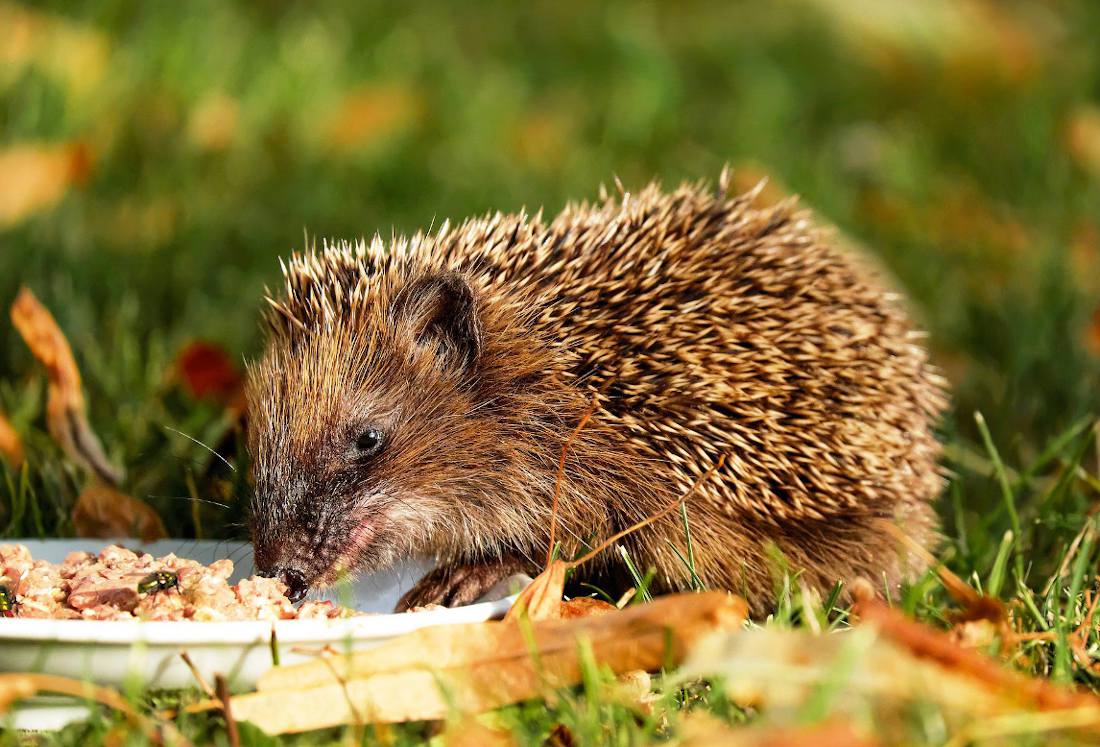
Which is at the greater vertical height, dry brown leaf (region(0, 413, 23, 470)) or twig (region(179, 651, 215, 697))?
twig (region(179, 651, 215, 697))

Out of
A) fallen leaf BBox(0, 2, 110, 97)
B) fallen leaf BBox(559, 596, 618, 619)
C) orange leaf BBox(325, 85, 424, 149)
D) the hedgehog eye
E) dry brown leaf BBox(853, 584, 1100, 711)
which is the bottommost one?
fallen leaf BBox(559, 596, 618, 619)

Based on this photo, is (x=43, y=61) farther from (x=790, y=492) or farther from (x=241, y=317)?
(x=790, y=492)

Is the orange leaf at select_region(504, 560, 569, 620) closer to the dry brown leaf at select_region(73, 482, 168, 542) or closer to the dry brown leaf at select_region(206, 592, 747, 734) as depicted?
the dry brown leaf at select_region(206, 592, 747, 734)

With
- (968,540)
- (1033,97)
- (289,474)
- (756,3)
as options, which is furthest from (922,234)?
(756,3)

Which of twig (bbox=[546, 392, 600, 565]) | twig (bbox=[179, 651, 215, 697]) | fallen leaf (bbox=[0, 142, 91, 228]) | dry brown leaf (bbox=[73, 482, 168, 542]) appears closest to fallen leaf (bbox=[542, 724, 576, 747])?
twig (bbox=[546, 392, 600, 565])

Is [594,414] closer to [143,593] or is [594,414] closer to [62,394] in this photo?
[143,593]

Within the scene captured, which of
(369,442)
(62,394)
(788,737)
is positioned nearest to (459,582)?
(369,442)
